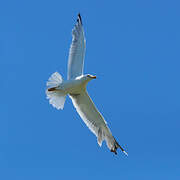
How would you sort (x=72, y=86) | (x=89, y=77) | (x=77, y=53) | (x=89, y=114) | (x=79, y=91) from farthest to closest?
(x=89, y=114) < (x=77, y=53) < (x=79, y=91) < (x=72, y=86) < (x=89, y=77)

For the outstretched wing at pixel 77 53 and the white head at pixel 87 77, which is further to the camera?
the outstretched wing at pixel 77 53

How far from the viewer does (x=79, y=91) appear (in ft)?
43.0

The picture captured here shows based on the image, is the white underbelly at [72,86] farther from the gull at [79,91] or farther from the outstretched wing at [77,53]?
the outstretched wing at [77,53]

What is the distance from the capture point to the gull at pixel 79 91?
1294 centimetres

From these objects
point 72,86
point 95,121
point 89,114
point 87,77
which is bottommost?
point 95,121

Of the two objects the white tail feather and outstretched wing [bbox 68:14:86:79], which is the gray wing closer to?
the white tail feather

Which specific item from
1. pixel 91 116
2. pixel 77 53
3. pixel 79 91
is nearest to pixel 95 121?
pixel 91 116

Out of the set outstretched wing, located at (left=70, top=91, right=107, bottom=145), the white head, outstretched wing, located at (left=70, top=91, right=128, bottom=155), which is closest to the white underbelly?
the white head

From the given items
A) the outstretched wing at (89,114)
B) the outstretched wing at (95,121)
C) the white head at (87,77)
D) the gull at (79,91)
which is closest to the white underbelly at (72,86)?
the gull at (79,91)

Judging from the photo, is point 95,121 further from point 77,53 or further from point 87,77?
point 77,53

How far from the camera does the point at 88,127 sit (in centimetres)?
1384

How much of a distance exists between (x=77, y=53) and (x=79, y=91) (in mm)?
1085

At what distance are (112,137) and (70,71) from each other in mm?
2351

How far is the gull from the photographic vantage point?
12938 millimetres
